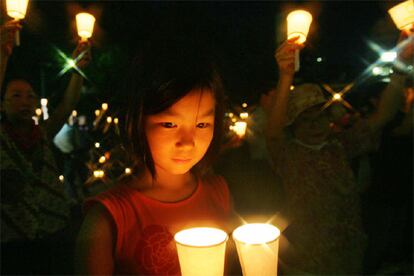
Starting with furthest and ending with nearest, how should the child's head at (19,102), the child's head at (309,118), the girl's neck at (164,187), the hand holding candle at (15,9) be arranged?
the child's head at (19,102), the hand holding candle at (15,9), the child's head at (309,118), the girl's neck at (164,187)

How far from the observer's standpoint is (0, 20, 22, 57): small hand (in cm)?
275

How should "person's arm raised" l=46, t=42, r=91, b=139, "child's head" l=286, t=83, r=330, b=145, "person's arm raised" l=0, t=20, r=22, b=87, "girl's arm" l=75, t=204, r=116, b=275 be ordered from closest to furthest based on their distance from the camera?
1. "girl's arm" l=75, t=204, r=116, b=275
2. "person's arm raised" l=0, t=20, r=22, b=87
3. "child's head" l=286, t=83, r=330, b=145
4. "person's arm raised" l=46, t=42, r=91, b=139

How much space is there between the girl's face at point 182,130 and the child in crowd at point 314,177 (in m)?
1.47

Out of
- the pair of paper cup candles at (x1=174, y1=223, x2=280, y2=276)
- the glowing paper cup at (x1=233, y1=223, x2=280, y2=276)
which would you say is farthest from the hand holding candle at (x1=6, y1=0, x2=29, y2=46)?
the glowing paper cup at (x1=233, y1=223, x2=280, y2=276)

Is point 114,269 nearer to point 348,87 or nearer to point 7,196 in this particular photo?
point 7,196

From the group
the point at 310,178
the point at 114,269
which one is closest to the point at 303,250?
the point at 310,178

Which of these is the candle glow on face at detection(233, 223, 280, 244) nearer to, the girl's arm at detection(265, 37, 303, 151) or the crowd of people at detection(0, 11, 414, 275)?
the crowd of people at detection(0, 11, 414, 275)

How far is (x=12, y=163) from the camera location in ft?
9.95

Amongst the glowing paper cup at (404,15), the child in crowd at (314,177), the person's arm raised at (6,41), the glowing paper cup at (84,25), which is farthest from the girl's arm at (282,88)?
the glowing paper cup at (84,25)

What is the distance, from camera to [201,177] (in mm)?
1789

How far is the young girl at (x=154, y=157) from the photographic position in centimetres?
135

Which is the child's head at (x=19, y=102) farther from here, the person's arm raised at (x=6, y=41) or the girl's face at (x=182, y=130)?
the girl's face at (x=182, y=130)

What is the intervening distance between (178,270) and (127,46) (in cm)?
1559

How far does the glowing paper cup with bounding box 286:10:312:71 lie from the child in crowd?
9 cm
